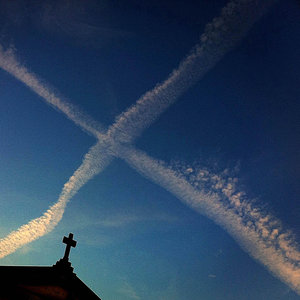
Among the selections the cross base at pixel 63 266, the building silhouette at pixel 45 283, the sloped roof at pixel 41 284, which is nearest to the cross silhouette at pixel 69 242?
the building silhouette at pixel 45 283

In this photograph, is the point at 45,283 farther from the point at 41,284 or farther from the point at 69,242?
the point at 69,242

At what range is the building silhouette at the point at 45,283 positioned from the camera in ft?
25.2

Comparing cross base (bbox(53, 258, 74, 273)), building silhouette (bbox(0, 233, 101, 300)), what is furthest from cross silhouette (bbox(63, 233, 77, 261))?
cross base (bbox(53, 258, 74, 273))

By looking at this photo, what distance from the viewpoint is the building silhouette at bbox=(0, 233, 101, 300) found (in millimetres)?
7695

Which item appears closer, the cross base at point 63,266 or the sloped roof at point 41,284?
the sloped roof at point 41,284

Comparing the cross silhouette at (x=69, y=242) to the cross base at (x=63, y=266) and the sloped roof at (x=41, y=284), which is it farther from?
the sloped roof at (x=41, y=284)

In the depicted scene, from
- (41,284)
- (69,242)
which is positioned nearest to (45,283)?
(41,284)

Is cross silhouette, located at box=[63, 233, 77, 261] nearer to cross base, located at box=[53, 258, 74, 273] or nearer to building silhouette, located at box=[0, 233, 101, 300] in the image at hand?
building silhouette, located at box=[0, 233, 101, 300]

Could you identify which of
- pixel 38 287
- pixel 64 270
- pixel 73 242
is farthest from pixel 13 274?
pixel 73 242

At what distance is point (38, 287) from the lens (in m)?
8.55

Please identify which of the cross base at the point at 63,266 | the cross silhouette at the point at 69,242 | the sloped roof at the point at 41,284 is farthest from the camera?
the cross silhouette at the point at 69,242

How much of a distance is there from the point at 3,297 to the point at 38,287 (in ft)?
4.15

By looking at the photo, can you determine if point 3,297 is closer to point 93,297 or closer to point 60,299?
point 60,299

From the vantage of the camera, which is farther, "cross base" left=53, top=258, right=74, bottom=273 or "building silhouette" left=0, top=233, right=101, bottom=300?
"cross base" left=53, top=258, right=74, bottom=273
